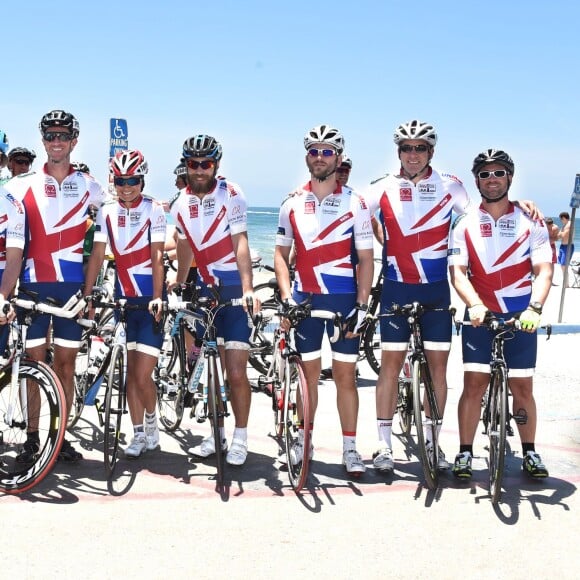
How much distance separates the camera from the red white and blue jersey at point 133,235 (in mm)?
5840

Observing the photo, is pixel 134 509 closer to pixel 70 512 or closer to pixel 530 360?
pixel 70 512

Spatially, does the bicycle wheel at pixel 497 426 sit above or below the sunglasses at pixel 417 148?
below

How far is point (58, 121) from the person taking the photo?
5613 millimetres

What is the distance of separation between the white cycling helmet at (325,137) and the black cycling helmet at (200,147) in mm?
668

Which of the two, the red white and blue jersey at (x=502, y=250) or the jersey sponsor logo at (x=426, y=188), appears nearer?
the red white and blue jersey at (x=502, y=250)

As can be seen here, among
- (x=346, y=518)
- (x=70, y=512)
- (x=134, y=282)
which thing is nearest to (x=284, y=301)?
(x=134, y=282)

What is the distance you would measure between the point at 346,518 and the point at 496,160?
2.58 m

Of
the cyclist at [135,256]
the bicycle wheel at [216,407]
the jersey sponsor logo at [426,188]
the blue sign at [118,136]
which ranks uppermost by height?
the blue sign at [118,136]

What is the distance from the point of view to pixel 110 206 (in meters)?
5.85

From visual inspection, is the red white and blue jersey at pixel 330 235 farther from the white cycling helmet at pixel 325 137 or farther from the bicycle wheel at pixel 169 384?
the bicycle wheel at pixel 169 384

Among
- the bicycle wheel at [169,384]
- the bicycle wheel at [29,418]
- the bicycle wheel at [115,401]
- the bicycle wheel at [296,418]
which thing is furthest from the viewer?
the bicycle wheel at [169,384]

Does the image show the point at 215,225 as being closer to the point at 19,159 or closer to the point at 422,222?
the point at 422,222

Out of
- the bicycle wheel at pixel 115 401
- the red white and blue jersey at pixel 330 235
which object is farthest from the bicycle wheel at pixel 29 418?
the red white and blue jersey at pixel 330 235

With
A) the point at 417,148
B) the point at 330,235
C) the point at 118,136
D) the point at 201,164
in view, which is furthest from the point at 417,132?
the point at 118,136
